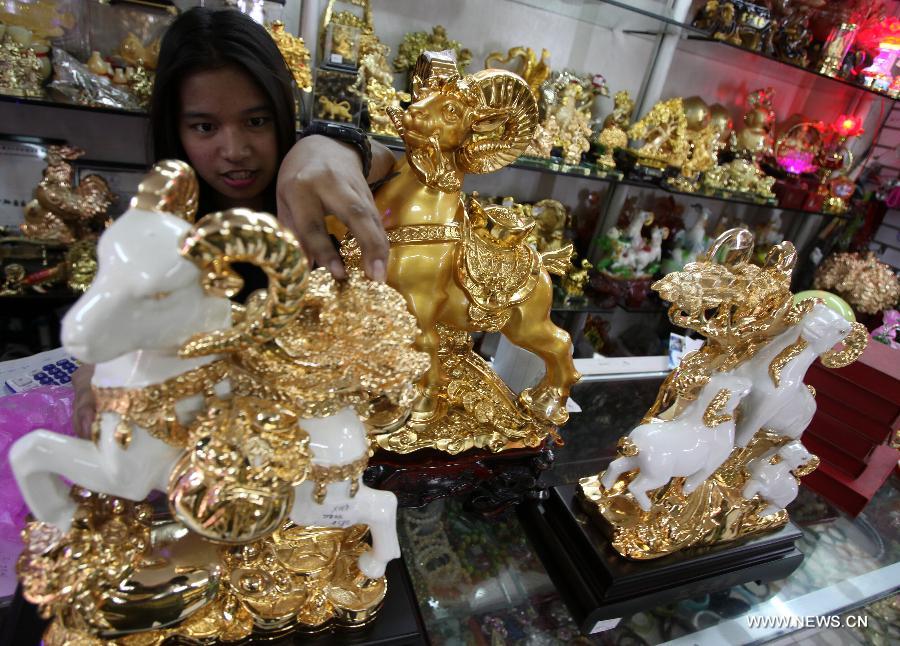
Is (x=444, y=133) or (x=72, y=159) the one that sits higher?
(x=444, y=133)

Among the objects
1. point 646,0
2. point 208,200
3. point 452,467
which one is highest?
point 646,0

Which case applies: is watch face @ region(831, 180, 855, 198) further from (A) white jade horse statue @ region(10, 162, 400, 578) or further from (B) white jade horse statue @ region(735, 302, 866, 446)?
(A) white jade horse statue @ region(10, 162, 400, 578)

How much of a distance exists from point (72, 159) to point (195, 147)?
694 mm

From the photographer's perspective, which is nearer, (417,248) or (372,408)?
(372,408)

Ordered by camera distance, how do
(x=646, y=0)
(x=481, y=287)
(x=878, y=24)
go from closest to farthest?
(x=481, y=287) → (x=646, y=0) → (x=878, y=24)

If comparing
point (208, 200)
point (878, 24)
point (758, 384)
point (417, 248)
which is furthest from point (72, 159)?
point (878, 24)

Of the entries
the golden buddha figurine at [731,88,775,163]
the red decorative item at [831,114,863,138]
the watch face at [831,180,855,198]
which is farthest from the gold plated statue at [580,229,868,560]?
the red decorative item at [831,114,863,138]

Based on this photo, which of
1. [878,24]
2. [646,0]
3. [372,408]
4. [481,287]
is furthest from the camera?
[878,24]

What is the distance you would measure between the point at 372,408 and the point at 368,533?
0.78ft

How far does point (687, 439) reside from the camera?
828 mm

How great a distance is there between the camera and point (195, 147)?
0.81 m

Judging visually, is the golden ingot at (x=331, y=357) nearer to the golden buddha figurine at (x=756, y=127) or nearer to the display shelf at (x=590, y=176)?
the display shelf at (x=590, y=176)

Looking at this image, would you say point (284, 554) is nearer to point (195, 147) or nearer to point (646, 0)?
point (195, 147)

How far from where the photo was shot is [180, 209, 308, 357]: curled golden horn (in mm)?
418
